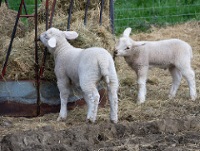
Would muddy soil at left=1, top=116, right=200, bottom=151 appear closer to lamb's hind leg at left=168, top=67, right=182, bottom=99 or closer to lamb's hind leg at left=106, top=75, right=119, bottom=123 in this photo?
lamb's hind leg at left=106, top=75, right=119, bottom=123

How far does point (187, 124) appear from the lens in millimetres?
7078

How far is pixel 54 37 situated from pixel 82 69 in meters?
0.80

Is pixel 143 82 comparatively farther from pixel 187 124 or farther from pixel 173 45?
pixel 187 124

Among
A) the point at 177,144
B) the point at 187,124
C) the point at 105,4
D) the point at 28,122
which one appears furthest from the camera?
the point at 105,4

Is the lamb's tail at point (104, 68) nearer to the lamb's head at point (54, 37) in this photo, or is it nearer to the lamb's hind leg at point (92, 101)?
the lamb's hind leg at point (92, 101)

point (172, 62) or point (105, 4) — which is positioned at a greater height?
point (105, 4)

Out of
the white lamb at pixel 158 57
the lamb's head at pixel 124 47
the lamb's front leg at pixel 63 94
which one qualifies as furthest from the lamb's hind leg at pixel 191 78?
the lamb's front leg at pixel 63 94

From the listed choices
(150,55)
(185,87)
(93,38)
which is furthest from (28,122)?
(185,87)

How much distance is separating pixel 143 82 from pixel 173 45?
62 cm

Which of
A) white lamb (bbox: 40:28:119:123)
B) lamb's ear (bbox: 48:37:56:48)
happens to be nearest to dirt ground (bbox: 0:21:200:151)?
white lamb (bbox: 40:28:119:123)

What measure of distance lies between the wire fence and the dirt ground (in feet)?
14.1

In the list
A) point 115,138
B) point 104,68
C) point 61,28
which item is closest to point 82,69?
point 104,68

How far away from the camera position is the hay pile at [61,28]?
26.9 feet

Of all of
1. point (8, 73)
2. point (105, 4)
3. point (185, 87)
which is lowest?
point (185, 87)
